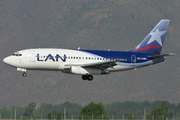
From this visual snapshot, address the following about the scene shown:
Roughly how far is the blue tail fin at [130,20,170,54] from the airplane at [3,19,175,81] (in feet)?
6.70

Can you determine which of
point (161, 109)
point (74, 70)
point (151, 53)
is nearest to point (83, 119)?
point (74, 70)

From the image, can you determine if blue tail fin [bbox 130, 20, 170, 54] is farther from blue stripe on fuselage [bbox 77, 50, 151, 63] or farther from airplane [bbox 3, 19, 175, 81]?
blue stripe on fuselage [bbox 77, 50, 151, 63]

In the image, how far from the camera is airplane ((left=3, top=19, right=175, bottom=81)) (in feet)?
223

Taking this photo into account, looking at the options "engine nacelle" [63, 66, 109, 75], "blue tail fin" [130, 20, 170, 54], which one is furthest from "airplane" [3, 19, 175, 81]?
"blue tail fin" [130, 20, 170, 54]

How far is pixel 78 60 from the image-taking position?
69.6 meters

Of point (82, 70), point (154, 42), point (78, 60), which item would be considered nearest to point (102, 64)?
point (82, 70)

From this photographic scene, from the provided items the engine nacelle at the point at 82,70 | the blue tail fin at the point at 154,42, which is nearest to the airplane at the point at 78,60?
the engine nacelle at the point at 82,70

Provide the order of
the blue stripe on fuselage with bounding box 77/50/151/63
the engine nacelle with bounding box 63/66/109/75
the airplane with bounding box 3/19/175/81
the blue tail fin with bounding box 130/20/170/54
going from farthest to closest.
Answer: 1. the blue tail fin with bounding box 130/20/170/54
2. the blue stripe on fuselage with bounding box 77/50/151/63
3. the engine nacelle with bounding box 63/66/109/75
4. the airplane with bounding box 3/19/175/81

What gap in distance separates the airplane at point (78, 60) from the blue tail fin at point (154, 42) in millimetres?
2043

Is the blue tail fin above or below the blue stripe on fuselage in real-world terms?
above

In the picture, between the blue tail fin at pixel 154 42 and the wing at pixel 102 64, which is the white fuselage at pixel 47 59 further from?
the blue tail fin at pixel 154 42

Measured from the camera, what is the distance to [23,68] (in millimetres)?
Answer: 68938

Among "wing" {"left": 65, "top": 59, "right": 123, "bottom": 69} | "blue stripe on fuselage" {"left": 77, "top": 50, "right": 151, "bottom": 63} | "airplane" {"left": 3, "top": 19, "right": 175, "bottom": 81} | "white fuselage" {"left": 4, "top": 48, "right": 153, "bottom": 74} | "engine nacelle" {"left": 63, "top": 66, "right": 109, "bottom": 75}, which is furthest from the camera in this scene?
"blue stripe on fuselage" {"left": 77, "top": 50, "right": 151, "bottom": 63}

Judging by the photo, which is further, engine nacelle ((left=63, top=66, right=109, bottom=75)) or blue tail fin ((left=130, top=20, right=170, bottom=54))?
blue tail fin ((left=130, top=20, right=170, bottom=54))
